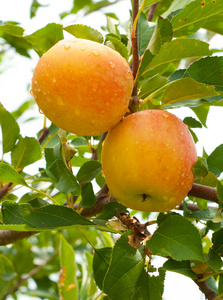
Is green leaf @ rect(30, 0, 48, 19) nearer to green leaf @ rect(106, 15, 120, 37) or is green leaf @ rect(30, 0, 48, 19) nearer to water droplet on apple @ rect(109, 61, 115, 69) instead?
green leaf @ rect(106, 15, 120, 37)

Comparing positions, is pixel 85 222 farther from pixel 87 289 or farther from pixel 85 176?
pixel 87 289

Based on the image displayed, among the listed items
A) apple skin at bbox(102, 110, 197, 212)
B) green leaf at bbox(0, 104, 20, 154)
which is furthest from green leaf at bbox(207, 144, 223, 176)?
green leaf at bbox(0, 104, 20, 154)

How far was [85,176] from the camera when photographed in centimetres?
109

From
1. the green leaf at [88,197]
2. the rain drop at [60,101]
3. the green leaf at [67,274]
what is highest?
the rain drop at [60,101]

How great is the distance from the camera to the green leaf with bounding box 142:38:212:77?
98cm

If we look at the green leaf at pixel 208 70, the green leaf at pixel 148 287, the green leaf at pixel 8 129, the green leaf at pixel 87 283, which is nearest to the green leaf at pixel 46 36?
the green leaf at pixel 8 129

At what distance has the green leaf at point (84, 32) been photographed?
1.00 meters

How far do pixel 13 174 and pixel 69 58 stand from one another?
0.38 metres

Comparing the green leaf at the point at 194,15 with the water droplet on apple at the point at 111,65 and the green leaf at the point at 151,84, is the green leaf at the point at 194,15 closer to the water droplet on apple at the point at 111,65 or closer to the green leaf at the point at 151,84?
the green leaf at the point at 151,84

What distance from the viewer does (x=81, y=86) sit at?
2.70 feet

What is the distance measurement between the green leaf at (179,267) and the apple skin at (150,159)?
5.5 inches

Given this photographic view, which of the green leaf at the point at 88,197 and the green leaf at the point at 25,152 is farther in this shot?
the green leaf at the point at 25,152

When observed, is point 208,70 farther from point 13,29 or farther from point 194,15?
point 13,29

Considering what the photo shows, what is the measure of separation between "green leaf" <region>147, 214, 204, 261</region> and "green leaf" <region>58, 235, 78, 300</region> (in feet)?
2.62
